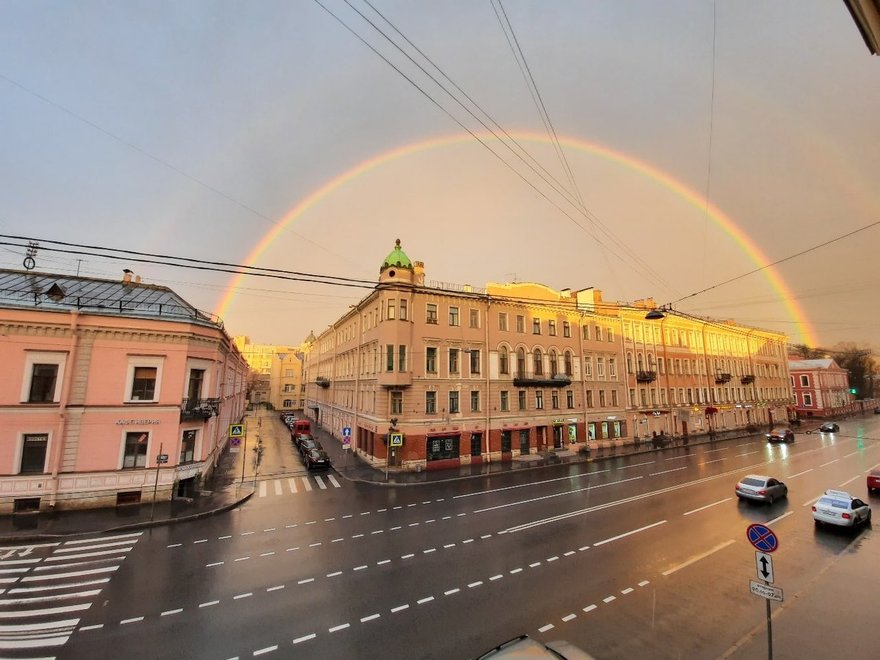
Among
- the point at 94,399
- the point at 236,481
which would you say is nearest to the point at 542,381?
the point at 236,481

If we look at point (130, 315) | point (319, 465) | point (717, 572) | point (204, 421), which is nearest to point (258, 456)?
point (319, 465)

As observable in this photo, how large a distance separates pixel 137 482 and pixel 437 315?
846 inches

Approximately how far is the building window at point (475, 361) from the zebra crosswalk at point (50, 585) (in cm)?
2365

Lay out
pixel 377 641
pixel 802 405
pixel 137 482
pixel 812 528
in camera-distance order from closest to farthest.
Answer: pixel 377 641, pixel 812 528, pixel 137 482, pixel 802 405

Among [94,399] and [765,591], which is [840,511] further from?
[94,399]

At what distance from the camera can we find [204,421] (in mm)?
21406

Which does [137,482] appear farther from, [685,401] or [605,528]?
[685,401]

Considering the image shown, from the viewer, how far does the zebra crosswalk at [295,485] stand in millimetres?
22217

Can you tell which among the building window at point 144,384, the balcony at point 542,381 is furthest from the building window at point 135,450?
the balcony at point 542,381

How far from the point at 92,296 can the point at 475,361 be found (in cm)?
2611

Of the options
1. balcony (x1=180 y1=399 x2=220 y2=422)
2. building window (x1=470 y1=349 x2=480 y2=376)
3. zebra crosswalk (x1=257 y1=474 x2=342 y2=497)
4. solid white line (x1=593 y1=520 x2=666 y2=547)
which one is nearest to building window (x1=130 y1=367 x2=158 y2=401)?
balcony (x1=180 y1=399 x2=220 y2=422)

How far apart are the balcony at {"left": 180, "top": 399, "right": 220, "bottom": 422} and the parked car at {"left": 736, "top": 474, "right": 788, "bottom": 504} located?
1139 inches

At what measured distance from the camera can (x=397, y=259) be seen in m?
31.2

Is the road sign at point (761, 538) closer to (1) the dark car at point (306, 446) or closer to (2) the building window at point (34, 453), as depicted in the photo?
(2) the building window at point (34, 453)
